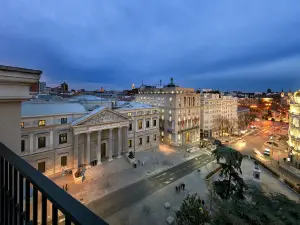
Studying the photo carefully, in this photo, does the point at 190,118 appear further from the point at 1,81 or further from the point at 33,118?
the point at 1,81

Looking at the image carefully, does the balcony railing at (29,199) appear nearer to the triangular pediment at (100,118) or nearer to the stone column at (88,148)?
the triangular pediment at (100,118)

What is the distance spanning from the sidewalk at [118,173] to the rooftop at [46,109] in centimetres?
1097

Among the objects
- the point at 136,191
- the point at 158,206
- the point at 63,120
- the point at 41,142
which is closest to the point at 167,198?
the point at 158,206

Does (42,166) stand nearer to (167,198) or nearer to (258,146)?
(167,198)

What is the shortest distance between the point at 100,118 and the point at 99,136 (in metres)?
3.53

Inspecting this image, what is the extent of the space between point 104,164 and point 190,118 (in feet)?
98.6

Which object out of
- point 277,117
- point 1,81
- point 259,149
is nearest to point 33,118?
point 1,81

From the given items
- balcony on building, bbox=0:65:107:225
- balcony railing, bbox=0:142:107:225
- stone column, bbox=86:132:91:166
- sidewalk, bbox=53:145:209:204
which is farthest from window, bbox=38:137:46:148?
balcony railing, bbox=0:142:107:225

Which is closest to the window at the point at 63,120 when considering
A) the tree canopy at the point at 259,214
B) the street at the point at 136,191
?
the street at the point at 136,191

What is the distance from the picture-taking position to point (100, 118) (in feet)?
110

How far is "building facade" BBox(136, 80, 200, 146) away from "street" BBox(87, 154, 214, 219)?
47.3 feet

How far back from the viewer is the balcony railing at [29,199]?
65.5 inches

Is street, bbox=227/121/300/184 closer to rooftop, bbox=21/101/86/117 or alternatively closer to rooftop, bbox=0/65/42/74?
rooftop, bbox=21/101/86/117

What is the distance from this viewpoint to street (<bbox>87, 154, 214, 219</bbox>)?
866 inches
